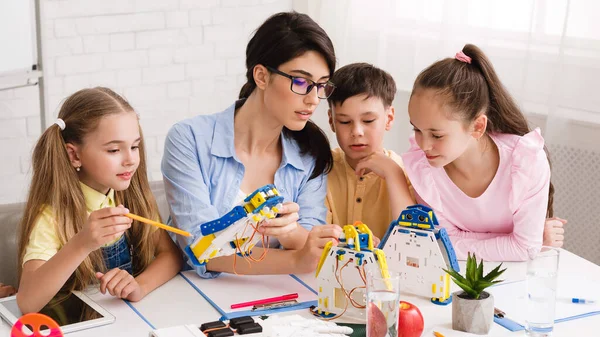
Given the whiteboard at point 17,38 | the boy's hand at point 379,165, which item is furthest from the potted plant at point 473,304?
the whiteboard at point 17,38

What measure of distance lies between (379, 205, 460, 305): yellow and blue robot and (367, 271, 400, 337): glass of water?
0.97 ft

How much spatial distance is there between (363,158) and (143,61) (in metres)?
1.95

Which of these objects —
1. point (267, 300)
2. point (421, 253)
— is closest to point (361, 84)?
point (421, 253)

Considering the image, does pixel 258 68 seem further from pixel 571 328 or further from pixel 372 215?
pixel 571 328

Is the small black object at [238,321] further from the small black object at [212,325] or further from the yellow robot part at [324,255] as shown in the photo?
the yellow robot part at [324,255]

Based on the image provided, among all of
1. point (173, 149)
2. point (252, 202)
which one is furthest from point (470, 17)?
point (252, 202)

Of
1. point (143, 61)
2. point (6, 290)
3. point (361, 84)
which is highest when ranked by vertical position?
point (361, 84)

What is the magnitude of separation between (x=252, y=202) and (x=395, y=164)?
0.64 metres

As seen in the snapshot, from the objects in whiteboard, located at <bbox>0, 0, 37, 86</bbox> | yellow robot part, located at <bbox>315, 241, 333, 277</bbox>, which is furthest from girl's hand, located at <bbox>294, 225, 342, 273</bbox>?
whiteboard, located at <bbox>0, 0, 37, 86</bbox>

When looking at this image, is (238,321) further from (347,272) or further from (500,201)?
(500,201)

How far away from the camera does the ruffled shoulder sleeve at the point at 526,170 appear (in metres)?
2.17

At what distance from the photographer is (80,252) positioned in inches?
69.9

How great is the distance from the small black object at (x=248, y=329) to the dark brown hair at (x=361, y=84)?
84 cm

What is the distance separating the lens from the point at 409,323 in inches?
65.4
